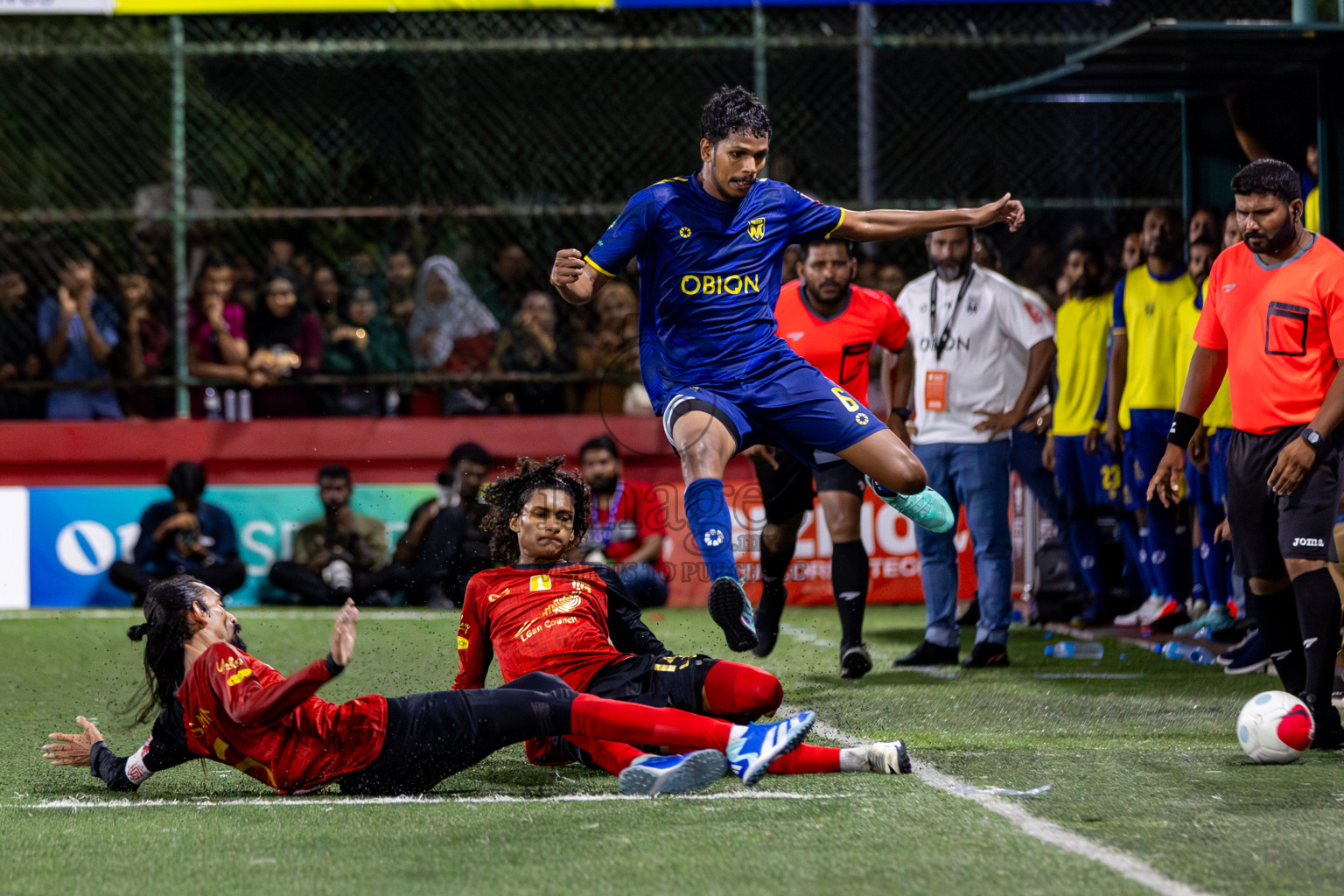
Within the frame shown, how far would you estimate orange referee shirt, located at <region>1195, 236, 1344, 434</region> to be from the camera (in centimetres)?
558

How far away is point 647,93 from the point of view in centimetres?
1255

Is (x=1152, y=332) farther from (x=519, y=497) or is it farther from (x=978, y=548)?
(x=519, y=497)

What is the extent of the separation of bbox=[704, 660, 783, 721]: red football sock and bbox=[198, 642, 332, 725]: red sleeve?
1.35 meters

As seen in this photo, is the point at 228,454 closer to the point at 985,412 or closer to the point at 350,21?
the point at 350,21

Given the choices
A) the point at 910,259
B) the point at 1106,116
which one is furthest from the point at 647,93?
the point at 1106,116

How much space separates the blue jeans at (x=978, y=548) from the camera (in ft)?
26.1

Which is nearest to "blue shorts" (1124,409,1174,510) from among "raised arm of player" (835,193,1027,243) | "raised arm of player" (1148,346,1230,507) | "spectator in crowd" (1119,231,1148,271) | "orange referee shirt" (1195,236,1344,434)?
"spectator in crowd" (1119,231,1148,271)

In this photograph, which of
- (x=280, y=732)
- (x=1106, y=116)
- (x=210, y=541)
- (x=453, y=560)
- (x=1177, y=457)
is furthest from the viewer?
(x=1106, y=116)

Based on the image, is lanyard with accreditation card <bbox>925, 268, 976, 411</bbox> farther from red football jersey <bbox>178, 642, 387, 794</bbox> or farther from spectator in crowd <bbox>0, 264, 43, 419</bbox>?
spectator in crowd <bbox>0, 264, 43, 419</bbox>

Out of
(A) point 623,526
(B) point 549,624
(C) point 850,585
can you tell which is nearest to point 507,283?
(A) point 623,526

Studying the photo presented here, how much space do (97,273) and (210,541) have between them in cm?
260

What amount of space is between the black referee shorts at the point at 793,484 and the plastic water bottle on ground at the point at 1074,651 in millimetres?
1682

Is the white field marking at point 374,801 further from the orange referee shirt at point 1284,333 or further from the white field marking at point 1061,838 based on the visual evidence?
the orange referee shirt at point 1284,333

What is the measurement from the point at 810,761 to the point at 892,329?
343 cm
